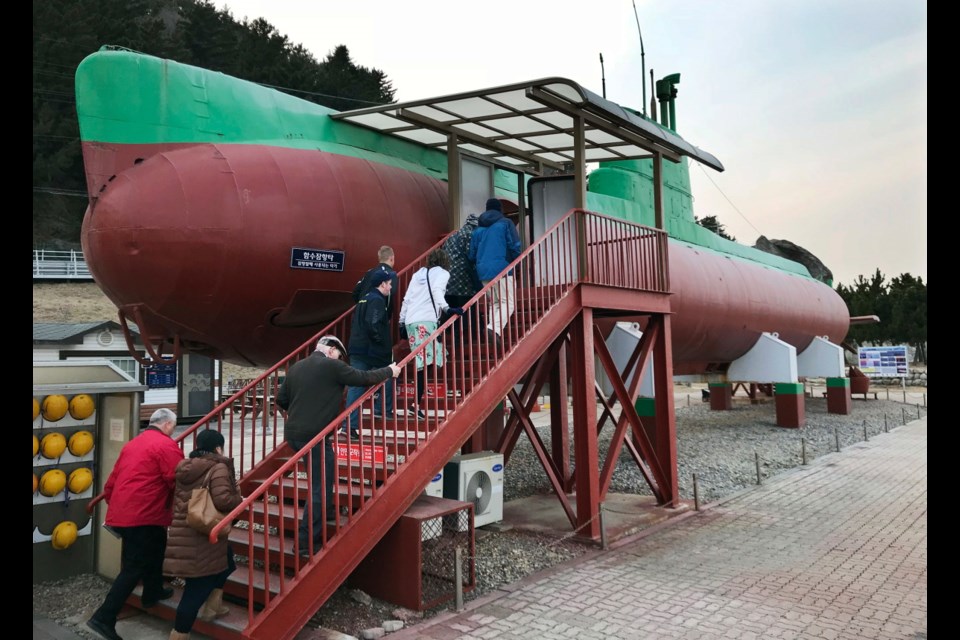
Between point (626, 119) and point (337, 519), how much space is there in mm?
6368

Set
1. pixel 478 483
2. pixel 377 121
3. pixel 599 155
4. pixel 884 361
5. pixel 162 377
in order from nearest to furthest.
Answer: pixel 478 483 → pixel 377 121 → pixel 599 155 → pixel 162 377 → pixel 884 361

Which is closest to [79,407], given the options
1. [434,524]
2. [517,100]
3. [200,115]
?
[200,115]

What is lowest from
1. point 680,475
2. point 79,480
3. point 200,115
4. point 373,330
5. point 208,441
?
point 680,475

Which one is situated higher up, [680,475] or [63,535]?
[63,535]

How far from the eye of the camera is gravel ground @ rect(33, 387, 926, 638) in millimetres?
5957

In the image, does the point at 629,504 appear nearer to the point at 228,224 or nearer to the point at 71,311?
the point at 228,224

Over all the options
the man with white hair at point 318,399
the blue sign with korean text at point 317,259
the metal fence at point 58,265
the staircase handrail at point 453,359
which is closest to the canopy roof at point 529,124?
the staircase handrail at point 453,359

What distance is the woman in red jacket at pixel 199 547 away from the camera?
485cm

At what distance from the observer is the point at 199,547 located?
4883 mm

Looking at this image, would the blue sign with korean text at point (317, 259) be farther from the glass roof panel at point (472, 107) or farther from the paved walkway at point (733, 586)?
the paved walkway at point (733, 586)

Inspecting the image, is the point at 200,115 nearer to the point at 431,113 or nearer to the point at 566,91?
the point at 431,113

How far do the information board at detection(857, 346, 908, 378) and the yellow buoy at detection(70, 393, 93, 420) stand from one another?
33042 millimetres

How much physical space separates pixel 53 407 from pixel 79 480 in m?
0.81

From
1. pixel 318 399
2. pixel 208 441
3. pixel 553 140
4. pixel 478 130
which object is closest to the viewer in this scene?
pixel 208 441
